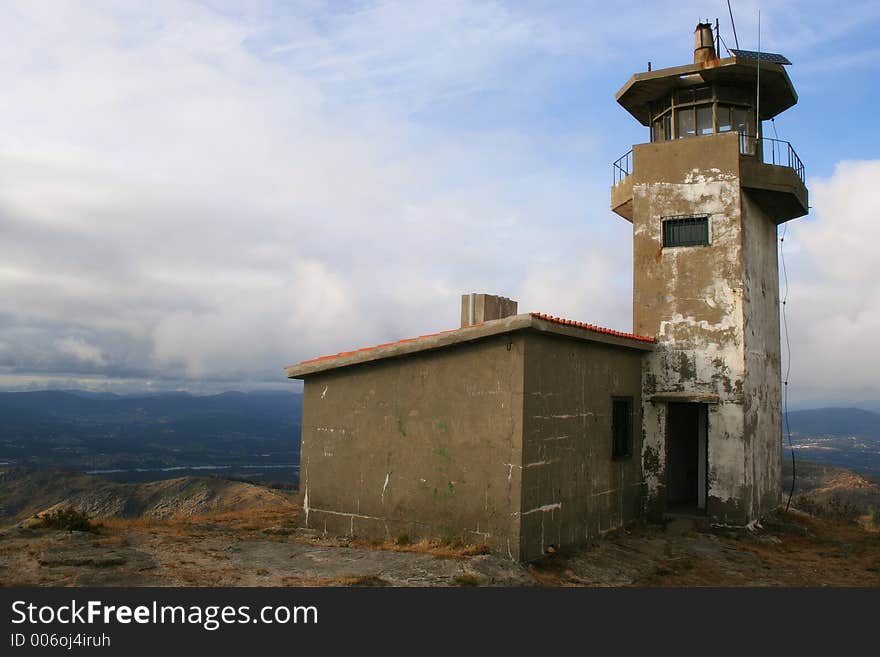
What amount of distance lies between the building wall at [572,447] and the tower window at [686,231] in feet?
10.4

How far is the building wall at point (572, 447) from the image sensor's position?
35.1ft

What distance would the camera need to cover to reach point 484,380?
36.2 ft

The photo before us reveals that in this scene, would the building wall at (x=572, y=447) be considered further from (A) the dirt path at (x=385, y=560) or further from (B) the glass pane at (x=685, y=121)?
(B) the glass pane at (x=685, y=121)

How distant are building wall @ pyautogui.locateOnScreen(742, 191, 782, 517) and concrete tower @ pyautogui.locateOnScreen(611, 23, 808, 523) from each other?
0.16ft

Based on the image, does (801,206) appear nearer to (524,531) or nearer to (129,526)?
(524,531)

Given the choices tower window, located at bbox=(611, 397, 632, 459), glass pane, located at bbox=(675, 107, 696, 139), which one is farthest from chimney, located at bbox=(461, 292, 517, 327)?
glass pane, located at bbox=(675, 107, 696, 139)

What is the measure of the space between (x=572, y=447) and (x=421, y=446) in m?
2.76

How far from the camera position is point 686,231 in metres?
15.3

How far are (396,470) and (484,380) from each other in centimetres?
257

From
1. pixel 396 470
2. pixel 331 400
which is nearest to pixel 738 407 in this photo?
pixel 396 470

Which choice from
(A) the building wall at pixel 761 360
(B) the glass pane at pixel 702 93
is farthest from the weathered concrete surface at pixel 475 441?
(B) the glass pane at pixel 702 93

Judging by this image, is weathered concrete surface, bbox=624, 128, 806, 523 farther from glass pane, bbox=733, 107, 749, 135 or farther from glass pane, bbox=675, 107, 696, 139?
glass pane, bbox=733, 107, 749, 135

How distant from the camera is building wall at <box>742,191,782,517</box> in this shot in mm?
14680

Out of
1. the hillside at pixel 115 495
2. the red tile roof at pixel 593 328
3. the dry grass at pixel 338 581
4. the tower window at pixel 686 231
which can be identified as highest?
the tower window at pixel 686 231
